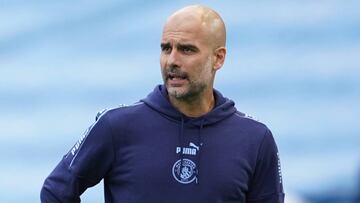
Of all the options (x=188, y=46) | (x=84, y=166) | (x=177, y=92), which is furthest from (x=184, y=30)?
(x=84, y=166)

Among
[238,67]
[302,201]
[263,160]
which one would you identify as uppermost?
[238,67]

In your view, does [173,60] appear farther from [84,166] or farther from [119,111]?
[84,166]

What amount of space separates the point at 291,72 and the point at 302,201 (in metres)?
0.42

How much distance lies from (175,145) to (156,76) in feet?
3.53

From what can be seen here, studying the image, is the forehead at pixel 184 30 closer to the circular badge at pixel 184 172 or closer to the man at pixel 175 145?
the man at pixel 175 145

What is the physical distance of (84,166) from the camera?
2.37 m

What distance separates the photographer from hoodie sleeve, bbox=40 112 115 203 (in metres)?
2.36

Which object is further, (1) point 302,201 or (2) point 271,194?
(1) point 302,201

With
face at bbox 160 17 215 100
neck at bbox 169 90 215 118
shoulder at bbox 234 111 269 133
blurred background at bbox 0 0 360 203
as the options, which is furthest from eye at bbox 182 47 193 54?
blurred background at bbox 0 0 360 203

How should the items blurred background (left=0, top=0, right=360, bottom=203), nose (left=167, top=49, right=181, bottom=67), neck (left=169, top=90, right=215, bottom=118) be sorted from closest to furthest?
nose (left=167, top=49, right=181, bottom=67) → neck (left=169, top=90, right=215, bottom=118) → blurred background (left=0, top=0, right=360, bottom=203)

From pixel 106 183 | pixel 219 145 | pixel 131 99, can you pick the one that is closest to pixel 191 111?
pixel 219 145

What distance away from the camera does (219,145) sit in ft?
7.96

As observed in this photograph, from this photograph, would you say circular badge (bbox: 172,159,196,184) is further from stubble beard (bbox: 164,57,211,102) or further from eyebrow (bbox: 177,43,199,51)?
eyebrow (bbox: 177,43,199,51)

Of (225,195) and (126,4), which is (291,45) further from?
(225,195)
